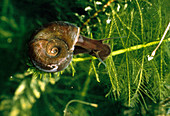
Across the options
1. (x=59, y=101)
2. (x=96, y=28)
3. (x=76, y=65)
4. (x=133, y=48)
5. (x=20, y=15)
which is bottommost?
(x=59, y=101)

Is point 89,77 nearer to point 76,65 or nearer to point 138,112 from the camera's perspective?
point 76,65

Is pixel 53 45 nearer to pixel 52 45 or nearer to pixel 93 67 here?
pixel 52 45

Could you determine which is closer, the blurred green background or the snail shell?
the snail shell

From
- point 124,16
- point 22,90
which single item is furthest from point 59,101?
point 124,16

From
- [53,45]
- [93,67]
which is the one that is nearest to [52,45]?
[53,45]

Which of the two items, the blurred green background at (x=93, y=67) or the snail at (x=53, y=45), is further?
the blurred green background at (x=93, y=67)
